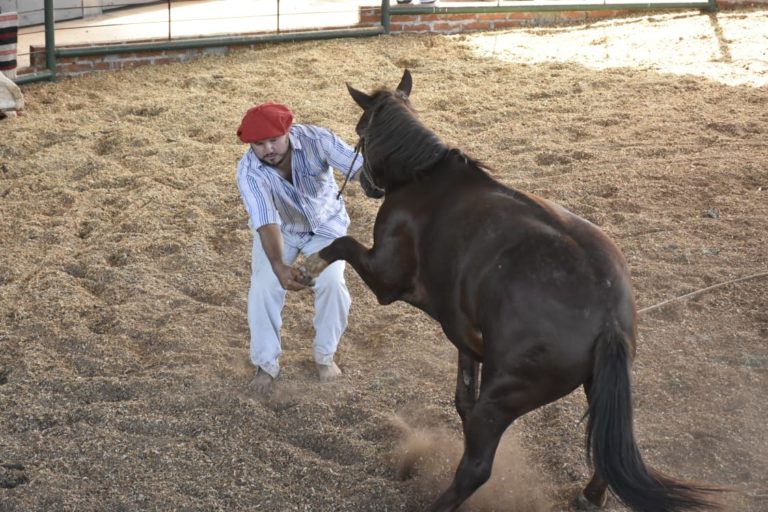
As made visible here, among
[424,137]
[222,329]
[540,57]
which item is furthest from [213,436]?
[540,57]

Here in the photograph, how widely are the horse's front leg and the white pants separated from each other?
1.35ft

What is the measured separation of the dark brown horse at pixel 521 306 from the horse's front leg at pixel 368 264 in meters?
0.04

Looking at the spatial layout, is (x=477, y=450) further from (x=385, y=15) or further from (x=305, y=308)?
(x=385, y=15)

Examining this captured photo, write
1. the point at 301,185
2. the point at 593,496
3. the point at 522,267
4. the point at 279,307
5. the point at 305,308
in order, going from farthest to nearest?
the point at 305,308 < the point at 279,307 < the point at 301,185 < the point at 593,496 < the point at 522,267

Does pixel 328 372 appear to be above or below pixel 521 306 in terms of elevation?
below

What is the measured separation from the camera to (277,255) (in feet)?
14.2

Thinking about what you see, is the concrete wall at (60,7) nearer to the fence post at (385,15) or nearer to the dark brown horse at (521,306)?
the fence post at (385,15)

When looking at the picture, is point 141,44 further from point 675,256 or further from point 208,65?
point 675,256

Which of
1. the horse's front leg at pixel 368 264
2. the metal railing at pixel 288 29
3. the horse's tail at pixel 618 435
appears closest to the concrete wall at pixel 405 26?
Result: the metal railing at pixel 288 29

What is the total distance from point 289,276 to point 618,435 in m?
1.68

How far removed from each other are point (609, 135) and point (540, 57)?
2.49 meters

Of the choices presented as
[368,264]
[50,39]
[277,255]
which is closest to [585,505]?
[368,264]

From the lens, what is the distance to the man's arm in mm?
4258

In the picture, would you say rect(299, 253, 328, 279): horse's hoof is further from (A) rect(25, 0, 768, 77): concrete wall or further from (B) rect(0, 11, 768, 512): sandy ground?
(A) rect(25, 0, 768, 77): concrete wall
